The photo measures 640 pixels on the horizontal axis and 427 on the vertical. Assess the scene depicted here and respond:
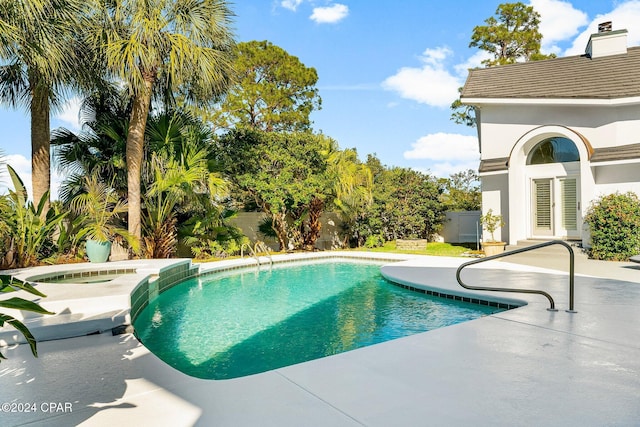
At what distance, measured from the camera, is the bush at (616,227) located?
1157 centimetres

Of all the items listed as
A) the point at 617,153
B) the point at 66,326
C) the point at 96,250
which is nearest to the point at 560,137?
the point at 617,153

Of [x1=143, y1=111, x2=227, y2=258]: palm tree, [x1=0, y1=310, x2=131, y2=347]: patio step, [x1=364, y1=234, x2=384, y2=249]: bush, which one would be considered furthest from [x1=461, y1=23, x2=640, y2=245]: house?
[x1=0, y1=310, x2=131, y2=347]: patio step

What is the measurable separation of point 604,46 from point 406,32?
9262 mm

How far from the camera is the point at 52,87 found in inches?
428

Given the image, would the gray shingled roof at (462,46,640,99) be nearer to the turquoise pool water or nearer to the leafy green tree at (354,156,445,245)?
the leafy green tree at (354,156,445,245)

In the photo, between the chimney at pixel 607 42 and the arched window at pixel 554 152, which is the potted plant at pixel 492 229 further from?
the chimney at pixel 607 42

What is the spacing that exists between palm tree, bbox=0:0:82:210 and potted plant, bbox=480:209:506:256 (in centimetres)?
1385

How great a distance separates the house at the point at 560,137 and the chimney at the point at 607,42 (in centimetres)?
3

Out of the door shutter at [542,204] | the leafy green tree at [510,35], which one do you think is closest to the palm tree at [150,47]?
the door shutter at [542,204]

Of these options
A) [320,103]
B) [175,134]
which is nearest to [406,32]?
[320,103]

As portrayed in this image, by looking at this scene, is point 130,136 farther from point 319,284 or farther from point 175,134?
point 319,284

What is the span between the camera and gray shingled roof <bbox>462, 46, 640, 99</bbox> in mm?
13461

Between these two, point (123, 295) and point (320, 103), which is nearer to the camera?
point (123, 295)

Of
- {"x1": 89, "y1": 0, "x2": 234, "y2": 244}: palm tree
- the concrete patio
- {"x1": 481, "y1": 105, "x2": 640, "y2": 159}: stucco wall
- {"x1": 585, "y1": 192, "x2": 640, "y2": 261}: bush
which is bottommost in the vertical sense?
the concrete patio
